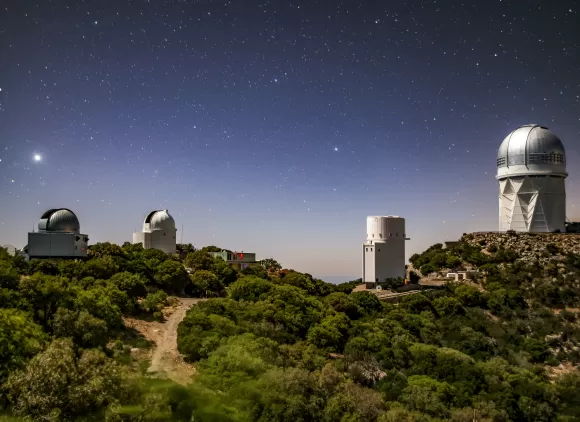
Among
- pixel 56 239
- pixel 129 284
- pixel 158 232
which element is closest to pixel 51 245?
pixel 56 239

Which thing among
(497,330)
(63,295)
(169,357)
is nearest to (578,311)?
(497,330)

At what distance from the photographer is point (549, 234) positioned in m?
42.9

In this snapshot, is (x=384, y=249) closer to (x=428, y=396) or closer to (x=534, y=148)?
(x=534, y=148)

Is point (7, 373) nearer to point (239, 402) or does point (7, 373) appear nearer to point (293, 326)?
point (239, 402)

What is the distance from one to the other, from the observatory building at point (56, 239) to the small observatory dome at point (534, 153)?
4316cm

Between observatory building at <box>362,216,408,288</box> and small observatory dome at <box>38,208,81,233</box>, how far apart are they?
25.5 metres

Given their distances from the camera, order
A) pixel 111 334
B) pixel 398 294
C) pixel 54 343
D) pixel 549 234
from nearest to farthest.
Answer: pixel 54 343
pixel 111 334
pixel 398 294
pixel 549 234

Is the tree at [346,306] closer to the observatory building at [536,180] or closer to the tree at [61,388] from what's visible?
the tree at [61,388]

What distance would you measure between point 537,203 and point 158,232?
40205mm

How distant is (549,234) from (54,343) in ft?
148

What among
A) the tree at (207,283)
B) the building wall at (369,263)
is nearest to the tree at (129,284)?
the tree at (207,283)

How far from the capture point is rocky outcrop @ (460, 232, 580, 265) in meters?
40.2

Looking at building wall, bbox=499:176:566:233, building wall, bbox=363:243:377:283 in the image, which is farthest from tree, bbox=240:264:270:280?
building wall, bbox=499:176:566:233

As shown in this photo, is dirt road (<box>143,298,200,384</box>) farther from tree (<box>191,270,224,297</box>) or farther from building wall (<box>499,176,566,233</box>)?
building wall (<box>499,176,566,233</box>)
